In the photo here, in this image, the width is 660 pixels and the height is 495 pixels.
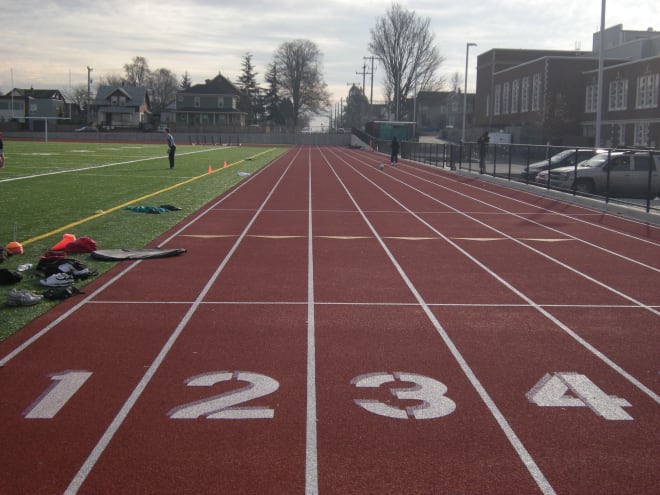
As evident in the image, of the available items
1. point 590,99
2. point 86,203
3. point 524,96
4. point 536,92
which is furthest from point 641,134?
point 86,203

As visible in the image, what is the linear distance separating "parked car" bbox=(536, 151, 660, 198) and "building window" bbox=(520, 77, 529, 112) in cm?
4858

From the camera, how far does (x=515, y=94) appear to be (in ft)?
237

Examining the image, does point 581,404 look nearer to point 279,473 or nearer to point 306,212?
point 279,473

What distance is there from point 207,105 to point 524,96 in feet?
186

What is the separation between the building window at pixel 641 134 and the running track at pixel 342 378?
43591 mm

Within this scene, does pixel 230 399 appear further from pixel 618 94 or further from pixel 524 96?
pixel 524 96

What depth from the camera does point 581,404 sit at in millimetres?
5316

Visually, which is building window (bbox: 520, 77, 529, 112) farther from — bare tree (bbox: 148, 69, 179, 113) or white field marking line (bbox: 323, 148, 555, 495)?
bare tree (bbox: 148, 69, 179, 113)

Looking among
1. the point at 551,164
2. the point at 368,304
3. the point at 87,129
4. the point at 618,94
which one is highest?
the point at 618,94

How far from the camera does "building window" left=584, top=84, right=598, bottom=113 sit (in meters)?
60.2

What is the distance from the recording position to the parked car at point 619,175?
64.9 ft

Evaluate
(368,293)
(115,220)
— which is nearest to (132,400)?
(368,293)

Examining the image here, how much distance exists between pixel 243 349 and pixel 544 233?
936 centimetres

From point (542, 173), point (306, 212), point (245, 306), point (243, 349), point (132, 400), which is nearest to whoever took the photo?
point (132, 400)
